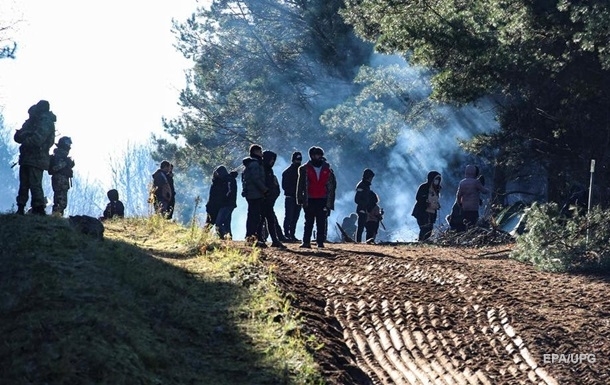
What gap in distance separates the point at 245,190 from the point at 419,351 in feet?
26.3

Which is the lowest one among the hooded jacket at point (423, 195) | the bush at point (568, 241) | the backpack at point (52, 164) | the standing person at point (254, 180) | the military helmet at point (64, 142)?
the bush at point (568, 241)

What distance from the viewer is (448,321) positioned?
12.2 m

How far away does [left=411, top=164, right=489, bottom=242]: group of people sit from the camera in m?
23.4

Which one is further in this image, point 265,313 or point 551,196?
point 551,196

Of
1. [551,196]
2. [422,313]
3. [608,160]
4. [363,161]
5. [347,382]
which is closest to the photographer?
[347,382]

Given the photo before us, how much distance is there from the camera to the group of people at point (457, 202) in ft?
76.7

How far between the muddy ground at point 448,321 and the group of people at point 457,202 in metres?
6.58

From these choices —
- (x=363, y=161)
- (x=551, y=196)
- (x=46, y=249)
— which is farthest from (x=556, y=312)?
(x=363, y=161)

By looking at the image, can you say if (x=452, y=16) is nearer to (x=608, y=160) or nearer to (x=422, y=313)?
(x=608, y=160)

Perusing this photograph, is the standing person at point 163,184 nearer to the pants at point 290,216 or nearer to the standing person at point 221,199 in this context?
the standing person at point 221,199

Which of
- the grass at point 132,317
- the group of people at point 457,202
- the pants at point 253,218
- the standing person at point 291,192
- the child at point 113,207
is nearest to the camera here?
the grass at point 132,317

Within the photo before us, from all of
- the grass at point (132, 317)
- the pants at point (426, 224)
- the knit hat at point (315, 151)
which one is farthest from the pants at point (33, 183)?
the pants at point (426, 224)

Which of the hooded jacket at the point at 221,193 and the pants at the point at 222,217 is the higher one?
the hooded jacket at the point at 221,193

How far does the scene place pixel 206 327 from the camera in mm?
10508
